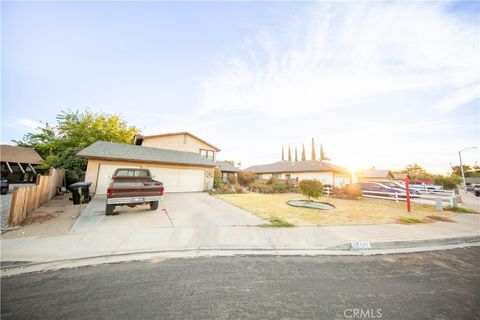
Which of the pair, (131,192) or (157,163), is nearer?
(131,192)

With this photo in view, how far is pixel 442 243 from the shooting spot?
6207 millimetres

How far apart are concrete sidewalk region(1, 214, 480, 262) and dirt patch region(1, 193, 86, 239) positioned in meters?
0.57

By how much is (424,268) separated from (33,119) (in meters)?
39.6

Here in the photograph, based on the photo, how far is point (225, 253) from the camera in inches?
194

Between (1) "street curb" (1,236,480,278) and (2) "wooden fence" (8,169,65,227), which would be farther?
(2) "wooden fence" (8,169,65,227)

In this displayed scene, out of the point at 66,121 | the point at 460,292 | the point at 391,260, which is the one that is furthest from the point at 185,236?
the point at 66,121

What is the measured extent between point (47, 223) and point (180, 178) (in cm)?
Answer: 1099

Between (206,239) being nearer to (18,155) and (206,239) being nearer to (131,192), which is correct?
(131,192)

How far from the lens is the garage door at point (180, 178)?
55.5ft

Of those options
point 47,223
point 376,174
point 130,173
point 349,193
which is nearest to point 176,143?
point 130,173

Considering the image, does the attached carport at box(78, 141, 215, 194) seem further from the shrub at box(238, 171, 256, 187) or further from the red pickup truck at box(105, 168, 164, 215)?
the shrub at box(238, 171, 256, 187)

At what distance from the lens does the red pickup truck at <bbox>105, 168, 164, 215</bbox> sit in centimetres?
798

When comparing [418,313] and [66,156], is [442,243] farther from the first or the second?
[66,156]

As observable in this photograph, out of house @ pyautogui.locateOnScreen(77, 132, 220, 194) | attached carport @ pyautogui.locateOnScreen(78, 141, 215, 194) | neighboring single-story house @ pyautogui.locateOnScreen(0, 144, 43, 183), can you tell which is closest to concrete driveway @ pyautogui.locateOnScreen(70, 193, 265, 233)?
attached carport @ pyautogui.locateOnScreen(78, 141, 215, 194)
